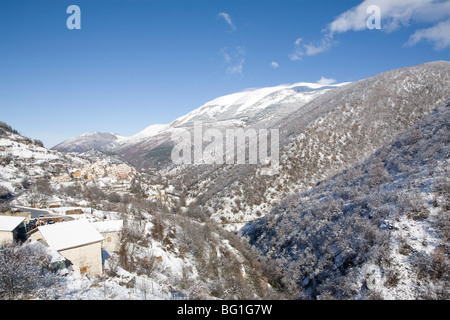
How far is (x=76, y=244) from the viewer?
42.7 ft

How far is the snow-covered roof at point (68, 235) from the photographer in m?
12.9

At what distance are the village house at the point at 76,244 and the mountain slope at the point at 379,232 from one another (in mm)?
12412

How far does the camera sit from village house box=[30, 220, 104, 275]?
12.8 metres

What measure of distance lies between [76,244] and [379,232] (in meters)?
17.2

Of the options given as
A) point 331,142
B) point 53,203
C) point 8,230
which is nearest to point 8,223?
point 8,230

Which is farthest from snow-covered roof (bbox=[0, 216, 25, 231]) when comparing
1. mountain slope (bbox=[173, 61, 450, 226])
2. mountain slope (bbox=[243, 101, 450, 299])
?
mountain slope (bbox=[173, 61, 450, 226])

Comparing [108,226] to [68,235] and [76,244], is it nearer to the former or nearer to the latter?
[68,235]

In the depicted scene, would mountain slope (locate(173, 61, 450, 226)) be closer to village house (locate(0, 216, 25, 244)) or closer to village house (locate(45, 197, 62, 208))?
village house (locate(45, 197, 62, 208))

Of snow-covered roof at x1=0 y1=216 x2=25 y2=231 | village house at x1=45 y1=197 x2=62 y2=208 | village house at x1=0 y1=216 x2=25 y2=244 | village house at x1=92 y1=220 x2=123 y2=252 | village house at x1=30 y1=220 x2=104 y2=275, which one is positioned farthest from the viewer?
village house at x1=45 y1=197 x2=62 y2=208

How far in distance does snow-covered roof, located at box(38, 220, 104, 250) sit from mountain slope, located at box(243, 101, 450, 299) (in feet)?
43.3

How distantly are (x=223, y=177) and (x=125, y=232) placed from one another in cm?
3147
